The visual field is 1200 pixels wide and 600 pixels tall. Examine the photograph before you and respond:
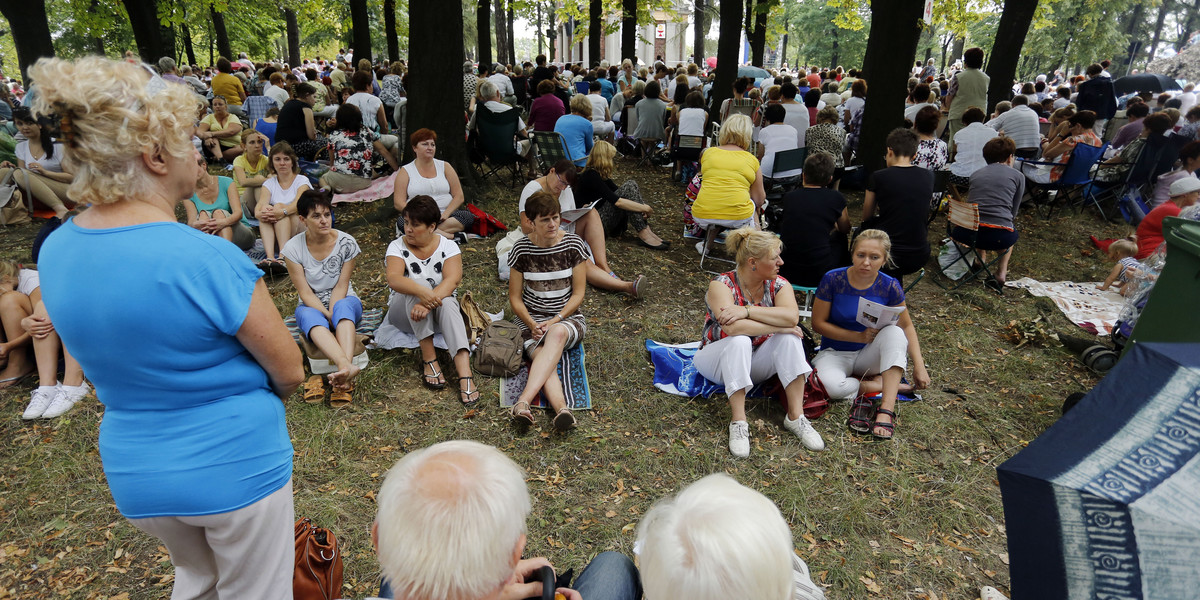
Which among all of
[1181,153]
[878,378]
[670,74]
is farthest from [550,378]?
[670,74]

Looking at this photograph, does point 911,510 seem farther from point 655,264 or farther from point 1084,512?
point 655,264

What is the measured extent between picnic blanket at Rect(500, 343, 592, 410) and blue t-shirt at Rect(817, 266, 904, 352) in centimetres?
173

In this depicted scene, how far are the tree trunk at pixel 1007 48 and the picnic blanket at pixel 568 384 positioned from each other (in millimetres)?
9311

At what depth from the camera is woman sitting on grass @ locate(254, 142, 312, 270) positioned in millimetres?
5660

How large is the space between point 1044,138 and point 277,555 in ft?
40.3

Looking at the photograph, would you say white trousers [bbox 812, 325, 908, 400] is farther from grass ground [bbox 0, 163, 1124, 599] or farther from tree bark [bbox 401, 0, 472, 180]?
tree bark [bbox 401, 0, 472, 180]

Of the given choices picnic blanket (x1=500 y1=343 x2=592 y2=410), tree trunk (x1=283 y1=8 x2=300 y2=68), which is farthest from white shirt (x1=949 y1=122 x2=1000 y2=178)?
tree trunk (x1=283 y1=8 x2=300 y2=68)

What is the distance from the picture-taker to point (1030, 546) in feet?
5.38

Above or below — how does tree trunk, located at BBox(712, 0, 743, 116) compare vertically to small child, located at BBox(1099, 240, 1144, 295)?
above

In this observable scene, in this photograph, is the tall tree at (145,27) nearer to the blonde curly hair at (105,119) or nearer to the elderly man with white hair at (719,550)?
the blonde curly hair at (105,119)

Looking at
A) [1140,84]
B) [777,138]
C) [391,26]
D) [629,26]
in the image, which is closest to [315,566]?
[777,138]

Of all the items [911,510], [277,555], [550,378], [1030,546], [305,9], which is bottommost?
[911,510]

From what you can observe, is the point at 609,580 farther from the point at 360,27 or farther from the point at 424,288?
the point at 360,27

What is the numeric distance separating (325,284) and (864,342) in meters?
3.78
